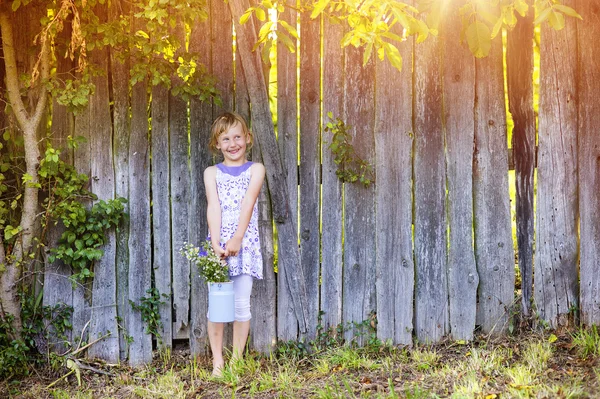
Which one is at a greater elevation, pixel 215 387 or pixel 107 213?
pixel 107 213

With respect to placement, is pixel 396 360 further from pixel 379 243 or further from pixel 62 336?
pixel 62 336

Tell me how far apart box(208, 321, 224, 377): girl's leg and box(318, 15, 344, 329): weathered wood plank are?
74cm

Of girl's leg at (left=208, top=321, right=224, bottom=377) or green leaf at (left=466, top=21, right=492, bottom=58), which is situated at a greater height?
green leaf at (left=466, top=21, right=492, bottom=58)

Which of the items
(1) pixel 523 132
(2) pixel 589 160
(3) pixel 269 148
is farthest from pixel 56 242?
(2) pixel 589 160

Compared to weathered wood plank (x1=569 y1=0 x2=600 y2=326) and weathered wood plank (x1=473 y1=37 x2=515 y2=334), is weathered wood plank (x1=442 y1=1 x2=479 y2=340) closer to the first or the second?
weathered wood plank (x1=473 y1=37 x2=515 y2=334)

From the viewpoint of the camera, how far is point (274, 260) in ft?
14.2

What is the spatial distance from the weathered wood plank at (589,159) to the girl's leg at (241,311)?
2299mm

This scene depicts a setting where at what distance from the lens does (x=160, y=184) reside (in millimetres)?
4242

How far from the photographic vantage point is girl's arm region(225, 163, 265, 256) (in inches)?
153

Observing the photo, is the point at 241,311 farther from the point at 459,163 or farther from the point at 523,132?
the point at 523,132

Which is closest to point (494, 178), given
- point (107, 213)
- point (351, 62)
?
point (351, 62)

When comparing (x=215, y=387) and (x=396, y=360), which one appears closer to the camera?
(x=215, y=387)

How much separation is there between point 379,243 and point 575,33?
1.94m

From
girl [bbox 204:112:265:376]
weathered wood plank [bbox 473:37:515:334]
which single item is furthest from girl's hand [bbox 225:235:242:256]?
weathered wood plank [bbox 473:37:515:334]
